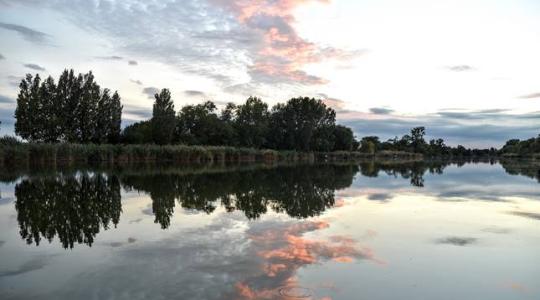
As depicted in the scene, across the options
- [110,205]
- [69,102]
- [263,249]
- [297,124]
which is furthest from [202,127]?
[263,249]

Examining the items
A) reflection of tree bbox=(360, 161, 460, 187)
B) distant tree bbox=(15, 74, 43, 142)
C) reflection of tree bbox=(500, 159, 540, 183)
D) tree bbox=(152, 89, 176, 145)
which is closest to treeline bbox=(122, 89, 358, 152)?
tree bbox=(152, 89, 176, 145)

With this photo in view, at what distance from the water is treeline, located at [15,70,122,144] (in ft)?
146

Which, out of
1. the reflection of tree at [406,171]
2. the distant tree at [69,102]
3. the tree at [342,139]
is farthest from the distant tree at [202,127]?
the tree at [342,139]

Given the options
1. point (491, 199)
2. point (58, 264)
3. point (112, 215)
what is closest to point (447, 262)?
point (58, 264)

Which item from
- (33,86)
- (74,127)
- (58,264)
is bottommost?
(58,264)

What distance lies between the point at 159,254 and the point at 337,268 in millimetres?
2676

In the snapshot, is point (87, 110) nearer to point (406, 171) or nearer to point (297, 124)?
point (406, 171)

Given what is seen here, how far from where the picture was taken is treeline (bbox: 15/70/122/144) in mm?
52172

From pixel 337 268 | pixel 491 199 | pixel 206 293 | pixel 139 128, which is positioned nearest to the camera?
pixel 206 293

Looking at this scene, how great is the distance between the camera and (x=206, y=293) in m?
4.71

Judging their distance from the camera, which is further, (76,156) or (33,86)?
(33,86)

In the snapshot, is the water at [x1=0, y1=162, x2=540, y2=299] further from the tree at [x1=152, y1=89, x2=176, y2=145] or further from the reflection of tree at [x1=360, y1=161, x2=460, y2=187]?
the tree at [x1=152, y1=89, x2=176, y2=145]

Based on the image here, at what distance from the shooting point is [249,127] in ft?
278

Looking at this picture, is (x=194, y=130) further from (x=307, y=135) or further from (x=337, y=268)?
(x=337, y=268)
